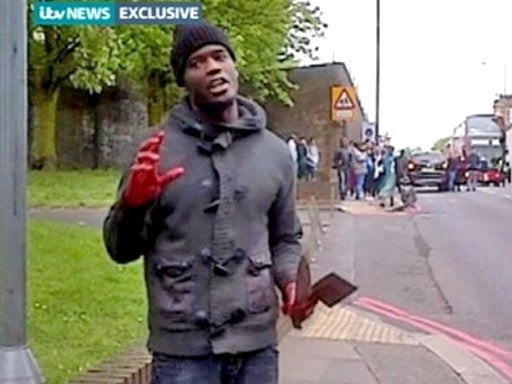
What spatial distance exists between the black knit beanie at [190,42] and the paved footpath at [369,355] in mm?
4373

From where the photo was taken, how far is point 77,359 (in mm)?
7020

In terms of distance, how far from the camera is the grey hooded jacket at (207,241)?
364 cm

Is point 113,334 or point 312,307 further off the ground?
point 312,307

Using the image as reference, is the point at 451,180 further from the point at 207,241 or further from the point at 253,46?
the point at 207,241

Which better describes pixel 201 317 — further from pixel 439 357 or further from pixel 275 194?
pixel 439 357

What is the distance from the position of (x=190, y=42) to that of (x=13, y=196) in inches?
67.8

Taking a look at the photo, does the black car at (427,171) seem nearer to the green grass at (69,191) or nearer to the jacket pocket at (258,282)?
the green grass at (69,191)

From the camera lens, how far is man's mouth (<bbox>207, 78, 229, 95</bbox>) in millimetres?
3691

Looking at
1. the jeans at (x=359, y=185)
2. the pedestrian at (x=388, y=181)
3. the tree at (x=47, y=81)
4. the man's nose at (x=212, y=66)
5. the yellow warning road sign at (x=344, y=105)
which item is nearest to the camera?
the man's nose at (x=212, y=66)

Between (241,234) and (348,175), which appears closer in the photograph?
(241,234)

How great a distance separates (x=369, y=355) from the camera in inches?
361

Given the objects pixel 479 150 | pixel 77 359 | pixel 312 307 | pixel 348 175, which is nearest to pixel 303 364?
pixel 77 359

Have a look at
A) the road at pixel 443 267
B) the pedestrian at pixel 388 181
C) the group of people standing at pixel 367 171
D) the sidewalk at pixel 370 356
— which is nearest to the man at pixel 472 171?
the group of people standing at pixel 367 171

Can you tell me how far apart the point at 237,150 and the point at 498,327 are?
8.28 metres
